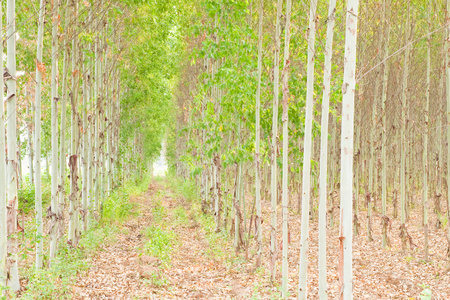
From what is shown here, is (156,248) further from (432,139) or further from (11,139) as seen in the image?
(432,139)

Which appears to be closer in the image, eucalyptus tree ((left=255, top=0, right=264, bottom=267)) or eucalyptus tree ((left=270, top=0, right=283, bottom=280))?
eucalyptus tree ((left=270, top=0, right=283, bottom=280))

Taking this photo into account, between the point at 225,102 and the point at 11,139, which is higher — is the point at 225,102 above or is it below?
above

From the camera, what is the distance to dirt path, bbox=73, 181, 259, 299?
6.96 metres

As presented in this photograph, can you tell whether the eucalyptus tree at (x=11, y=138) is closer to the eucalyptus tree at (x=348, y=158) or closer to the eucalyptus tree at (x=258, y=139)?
the eucalyptus tree at (x=258, y=139)

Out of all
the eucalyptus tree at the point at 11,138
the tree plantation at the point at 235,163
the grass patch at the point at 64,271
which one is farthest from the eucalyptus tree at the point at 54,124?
the eucalyptus tree at the point at 11,138

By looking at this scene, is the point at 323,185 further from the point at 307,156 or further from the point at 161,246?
the point at 161,246

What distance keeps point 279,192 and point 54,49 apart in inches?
534

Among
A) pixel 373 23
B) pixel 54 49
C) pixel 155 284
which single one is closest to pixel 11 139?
pixel 54 49

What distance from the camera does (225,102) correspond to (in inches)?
325

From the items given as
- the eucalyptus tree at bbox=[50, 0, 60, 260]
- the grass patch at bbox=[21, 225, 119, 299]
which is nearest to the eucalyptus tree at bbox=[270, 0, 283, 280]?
the grass patch at bbox=[21, 225, 119, 299]

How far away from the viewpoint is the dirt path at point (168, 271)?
22.8 feet

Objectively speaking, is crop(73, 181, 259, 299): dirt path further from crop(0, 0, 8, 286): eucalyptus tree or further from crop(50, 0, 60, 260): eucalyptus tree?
crop(0, 0, 8, 286): eucalyptus tree

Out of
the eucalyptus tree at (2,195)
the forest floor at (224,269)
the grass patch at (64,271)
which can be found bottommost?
the forest floor at (224,269)

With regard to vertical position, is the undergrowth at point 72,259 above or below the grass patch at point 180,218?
above
